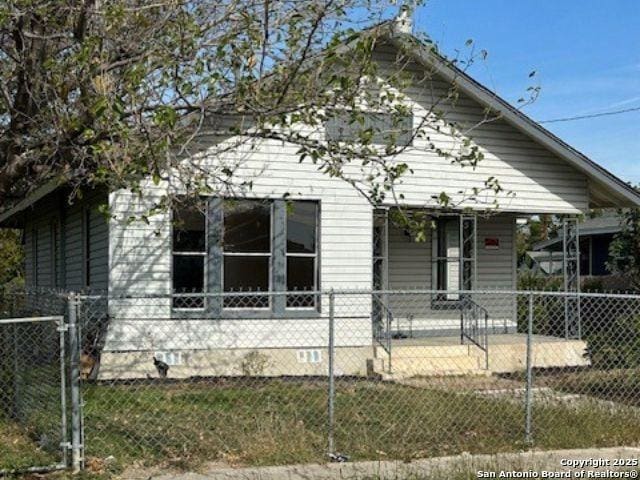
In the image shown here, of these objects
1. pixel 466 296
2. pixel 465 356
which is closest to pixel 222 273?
pixel 465 356

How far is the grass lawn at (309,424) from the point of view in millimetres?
7375

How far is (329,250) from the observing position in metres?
13.2

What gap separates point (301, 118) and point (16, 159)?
2.87 metres

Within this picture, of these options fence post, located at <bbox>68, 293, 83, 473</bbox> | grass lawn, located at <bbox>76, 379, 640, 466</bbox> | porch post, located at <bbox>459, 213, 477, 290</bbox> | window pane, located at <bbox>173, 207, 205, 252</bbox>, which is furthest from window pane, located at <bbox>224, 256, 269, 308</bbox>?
fence post, located at <bbox>68, 293, 83, 473</bbox>

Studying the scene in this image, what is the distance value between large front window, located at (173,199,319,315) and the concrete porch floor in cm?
162

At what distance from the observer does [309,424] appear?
8.57 metres

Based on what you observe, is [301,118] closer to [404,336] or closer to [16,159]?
[16,159]

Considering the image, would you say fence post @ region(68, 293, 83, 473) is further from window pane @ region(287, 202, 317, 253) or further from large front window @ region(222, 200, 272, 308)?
window pane @ region(287, 202, 317, 253)

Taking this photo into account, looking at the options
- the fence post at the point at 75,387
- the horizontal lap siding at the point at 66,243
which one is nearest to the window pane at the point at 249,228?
the horizontal lap siding at the point at 66,243

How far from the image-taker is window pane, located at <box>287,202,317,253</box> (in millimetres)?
13148

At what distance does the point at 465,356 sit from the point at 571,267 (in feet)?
17.5

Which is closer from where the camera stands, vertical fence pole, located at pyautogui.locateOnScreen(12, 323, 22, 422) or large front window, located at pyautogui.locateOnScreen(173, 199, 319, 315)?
vertical fence pole, located at pyautogui.locateOnScreen(12, 323, 22, 422)

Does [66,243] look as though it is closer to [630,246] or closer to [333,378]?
[333,378]

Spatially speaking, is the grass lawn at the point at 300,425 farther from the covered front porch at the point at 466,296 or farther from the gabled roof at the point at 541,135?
the gabled roof at the point at 541,135
